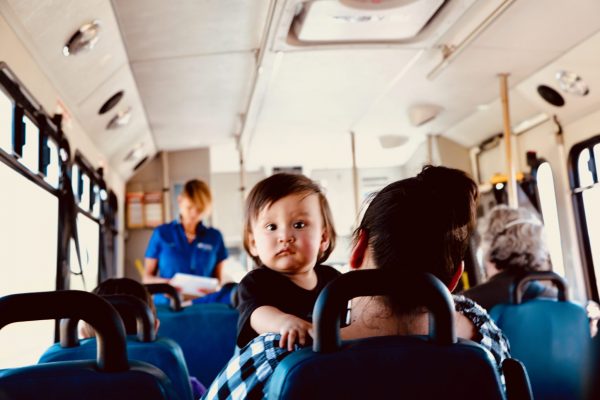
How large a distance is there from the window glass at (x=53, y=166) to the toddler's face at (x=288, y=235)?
267 centimetres

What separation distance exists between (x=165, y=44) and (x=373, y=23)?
4.84 ft

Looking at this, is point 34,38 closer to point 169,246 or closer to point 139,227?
point 169,246

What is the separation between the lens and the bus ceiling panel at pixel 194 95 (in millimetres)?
5234

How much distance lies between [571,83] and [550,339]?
3122 millimetres

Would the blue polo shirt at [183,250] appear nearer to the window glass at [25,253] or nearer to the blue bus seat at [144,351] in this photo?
the window glass at [25,253]

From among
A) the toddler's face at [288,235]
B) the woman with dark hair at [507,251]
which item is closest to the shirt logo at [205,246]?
the woman with dark hair at [507,251]

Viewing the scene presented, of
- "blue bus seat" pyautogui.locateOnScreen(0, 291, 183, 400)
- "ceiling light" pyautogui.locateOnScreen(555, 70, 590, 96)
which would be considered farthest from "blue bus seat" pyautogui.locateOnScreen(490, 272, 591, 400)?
"ceiling light" pyautogui.locateOnScreen(555, 70, 590, 96)

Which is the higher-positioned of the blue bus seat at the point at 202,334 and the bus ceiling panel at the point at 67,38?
the bus ceiling panel at the point at 67,38

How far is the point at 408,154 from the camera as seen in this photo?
365 inches

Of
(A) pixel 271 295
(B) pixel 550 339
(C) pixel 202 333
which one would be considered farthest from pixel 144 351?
(B) pixel 550 339

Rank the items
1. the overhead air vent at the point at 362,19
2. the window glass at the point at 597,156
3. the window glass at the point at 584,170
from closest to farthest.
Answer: the overhead air vent at the point at 362,19 → the window glass at the point at 597,156 → the window glass at the point at 584,170

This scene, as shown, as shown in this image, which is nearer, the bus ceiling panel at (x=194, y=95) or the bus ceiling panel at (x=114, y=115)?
the bus ceiling panel at (x=114, y=115)

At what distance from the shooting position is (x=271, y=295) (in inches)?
79.7

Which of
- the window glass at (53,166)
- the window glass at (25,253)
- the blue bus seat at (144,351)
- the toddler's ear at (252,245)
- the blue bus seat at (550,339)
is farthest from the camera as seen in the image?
the window glass at (53,166)
